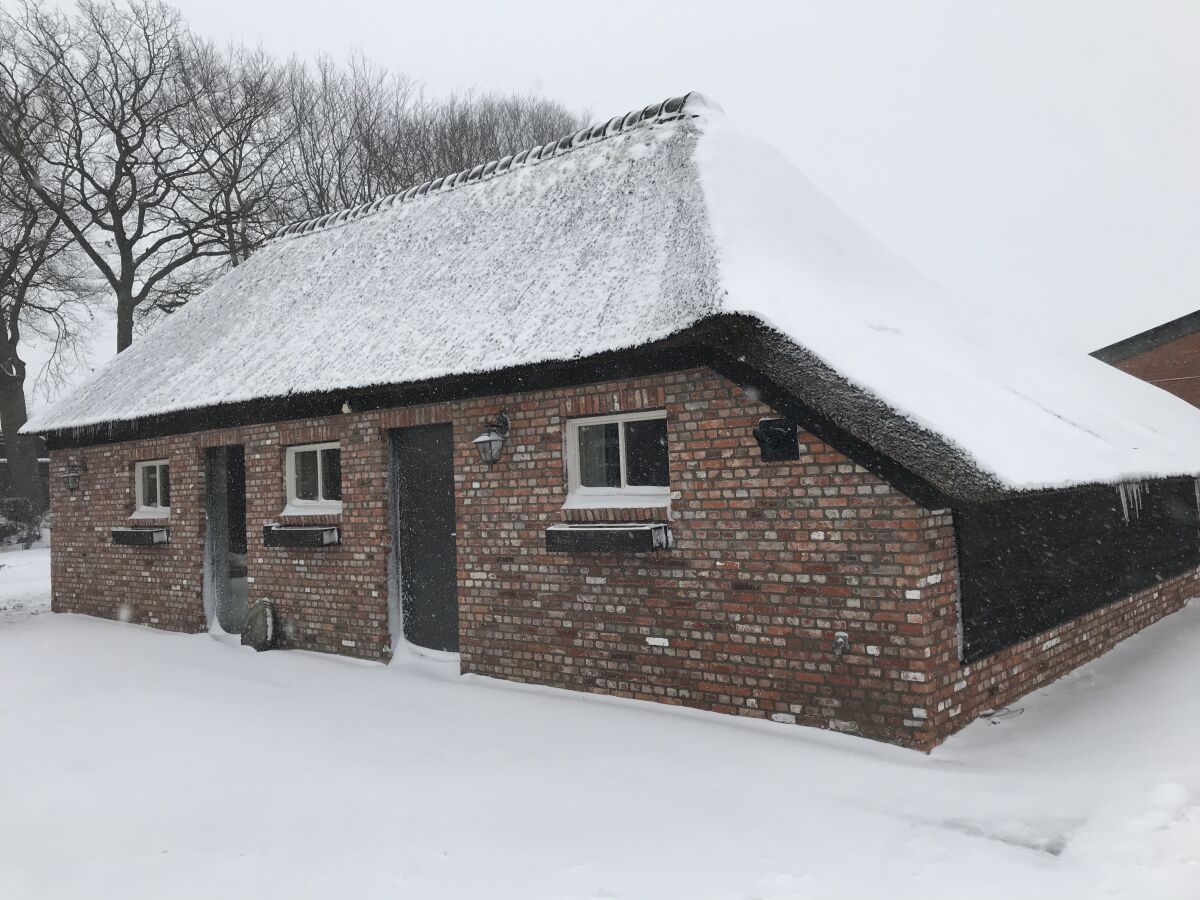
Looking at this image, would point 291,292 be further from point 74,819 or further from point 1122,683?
point 1122,683

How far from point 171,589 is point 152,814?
6.63m

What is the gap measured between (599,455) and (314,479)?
408 cm

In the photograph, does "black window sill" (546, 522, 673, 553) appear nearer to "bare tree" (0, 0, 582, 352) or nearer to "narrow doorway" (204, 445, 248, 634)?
"narrow doorway" (204, 445, 248, 634)

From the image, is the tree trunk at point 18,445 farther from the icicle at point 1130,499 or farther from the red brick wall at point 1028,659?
the icicle at point 1130,499

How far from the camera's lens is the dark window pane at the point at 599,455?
6.75 m

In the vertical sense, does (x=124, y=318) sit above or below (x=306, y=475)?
above

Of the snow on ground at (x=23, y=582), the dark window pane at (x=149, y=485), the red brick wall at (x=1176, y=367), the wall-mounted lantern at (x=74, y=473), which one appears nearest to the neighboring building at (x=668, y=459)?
the dark window pane at (x=149, y=485)

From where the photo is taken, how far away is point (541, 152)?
919 centimetres

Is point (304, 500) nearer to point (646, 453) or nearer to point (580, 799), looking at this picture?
point (646, 453)

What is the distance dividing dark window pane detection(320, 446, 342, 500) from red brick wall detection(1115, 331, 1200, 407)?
1689 cm

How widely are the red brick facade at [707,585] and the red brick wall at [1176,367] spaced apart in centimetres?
1080

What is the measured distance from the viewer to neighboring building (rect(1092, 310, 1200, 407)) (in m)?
17.5

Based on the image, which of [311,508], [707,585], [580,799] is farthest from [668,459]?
[311,508]

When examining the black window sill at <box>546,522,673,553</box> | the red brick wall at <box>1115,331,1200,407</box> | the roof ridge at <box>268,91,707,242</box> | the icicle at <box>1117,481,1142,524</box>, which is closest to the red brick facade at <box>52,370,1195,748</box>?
the black window sill at <box>546,522,673,553</box>
